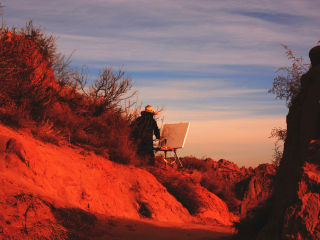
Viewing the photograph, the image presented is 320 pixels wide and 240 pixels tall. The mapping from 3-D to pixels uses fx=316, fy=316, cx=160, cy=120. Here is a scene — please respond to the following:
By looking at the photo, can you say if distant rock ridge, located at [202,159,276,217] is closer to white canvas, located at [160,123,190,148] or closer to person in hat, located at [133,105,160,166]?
white canvas, located at [160,123,190,148]

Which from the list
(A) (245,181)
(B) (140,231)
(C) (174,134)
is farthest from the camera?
(A) (245,181)

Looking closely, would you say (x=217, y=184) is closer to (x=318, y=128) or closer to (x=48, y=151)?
(x=48, y=151)

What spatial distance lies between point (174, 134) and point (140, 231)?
288 inches

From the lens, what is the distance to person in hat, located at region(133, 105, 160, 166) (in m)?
13.6

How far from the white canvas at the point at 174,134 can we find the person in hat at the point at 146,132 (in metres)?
0.90

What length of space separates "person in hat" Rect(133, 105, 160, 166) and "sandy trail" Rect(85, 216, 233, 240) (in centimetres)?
484

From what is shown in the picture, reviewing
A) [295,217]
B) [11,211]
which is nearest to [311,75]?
[295,217]

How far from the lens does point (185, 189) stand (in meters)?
13.0

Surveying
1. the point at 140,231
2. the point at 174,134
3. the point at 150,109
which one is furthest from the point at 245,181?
the point at 140,231

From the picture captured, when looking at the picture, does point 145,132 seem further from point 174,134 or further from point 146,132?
point 174,134

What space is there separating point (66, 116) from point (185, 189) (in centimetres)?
559

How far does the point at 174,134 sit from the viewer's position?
48.1ft

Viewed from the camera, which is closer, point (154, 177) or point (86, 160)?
point (86, 160)

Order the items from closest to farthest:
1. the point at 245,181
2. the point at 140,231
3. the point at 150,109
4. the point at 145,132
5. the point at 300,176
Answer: the point at 300,176
the point at 140,231
the point at 145,132
the point at 150,109
the point at 245,181
